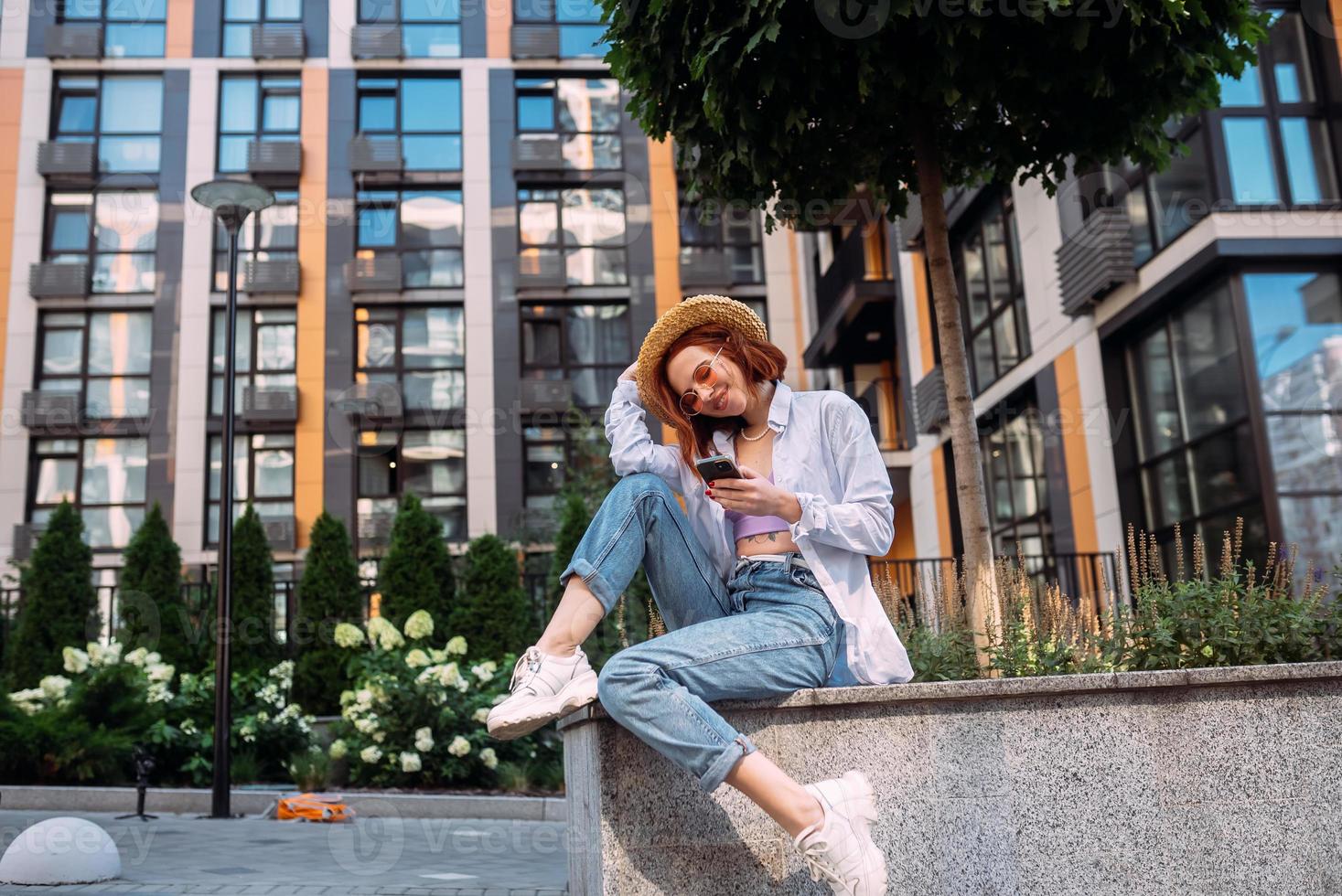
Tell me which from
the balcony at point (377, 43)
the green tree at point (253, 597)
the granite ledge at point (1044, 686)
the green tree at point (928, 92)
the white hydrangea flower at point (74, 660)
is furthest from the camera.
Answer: the balcony at point (377, 43)

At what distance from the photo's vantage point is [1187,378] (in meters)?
12.8

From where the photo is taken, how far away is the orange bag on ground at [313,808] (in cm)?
981

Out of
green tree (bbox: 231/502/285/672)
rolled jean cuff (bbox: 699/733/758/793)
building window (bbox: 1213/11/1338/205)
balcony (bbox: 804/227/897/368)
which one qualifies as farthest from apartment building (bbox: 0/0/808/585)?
rolled jean cuff (bbox: 699/733/758/793)

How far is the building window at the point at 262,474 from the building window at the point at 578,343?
5.37 metres

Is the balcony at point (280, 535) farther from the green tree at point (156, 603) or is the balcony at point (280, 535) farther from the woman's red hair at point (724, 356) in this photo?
the woman's red hair at point (724, 356)

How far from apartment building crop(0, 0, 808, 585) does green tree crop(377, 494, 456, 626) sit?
19.9 ft

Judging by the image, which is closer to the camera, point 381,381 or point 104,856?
point 104,856

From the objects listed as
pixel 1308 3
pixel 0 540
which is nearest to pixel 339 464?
pixel 0 540

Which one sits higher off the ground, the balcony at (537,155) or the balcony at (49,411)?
the balcony at (537,155)

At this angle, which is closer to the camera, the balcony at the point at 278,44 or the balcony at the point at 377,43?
the balcony at the point at 278,44

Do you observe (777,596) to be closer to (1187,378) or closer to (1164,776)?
(1164,776)

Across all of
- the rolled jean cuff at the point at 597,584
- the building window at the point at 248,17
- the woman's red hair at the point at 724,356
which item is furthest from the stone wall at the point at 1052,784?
the building window at the point at 248,17

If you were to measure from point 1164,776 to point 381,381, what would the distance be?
2362cm

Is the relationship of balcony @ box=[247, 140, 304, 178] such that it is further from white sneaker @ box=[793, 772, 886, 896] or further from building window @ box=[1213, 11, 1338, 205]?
white sneaker @ box=[793, 772, 886, 896]
